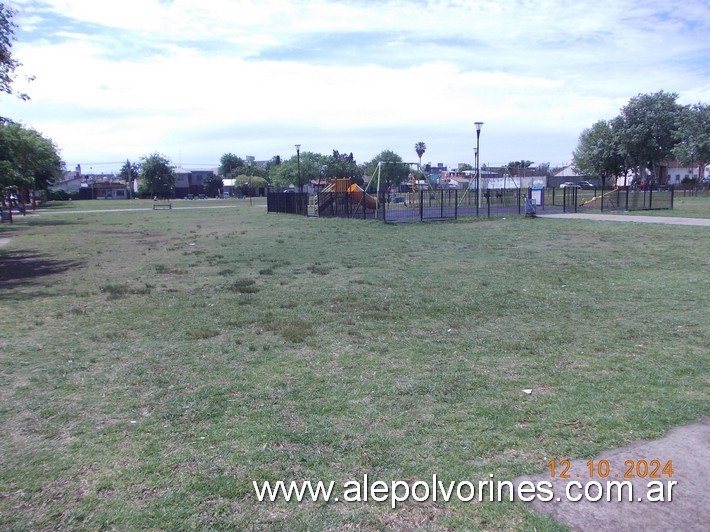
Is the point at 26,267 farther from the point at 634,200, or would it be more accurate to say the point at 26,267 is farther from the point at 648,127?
the point at 648,127

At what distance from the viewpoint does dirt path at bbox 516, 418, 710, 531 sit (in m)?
3.45

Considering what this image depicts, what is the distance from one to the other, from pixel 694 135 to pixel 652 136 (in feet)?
24.1

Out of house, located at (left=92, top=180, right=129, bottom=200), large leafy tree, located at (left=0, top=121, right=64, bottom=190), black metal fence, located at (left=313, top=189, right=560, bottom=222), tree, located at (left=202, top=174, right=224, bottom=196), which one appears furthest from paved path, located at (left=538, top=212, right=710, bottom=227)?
house, located at (left=92, top=180, right=129, bottom=200)

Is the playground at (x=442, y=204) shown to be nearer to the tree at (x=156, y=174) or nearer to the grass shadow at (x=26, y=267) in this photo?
the grass shadow at (x=26, y=267)

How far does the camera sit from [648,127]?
6100 centimetres

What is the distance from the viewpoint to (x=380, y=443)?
446 cm

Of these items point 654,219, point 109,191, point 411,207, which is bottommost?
point 654,219

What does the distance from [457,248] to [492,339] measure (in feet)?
34.8

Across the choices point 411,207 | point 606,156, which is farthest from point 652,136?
point 411,207

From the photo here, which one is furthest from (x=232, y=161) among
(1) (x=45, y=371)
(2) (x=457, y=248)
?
(1) (x=45, y=371)

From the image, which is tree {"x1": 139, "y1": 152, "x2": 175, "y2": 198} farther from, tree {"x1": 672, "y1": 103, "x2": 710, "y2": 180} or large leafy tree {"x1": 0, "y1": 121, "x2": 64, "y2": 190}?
tree {"x1": 672, "y1": 103, "x2": 710, "y2": 180}

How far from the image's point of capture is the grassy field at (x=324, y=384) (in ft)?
12.6

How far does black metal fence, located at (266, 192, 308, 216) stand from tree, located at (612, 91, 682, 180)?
40.7 meters

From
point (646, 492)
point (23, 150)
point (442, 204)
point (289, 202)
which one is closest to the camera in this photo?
point (646, 492)
